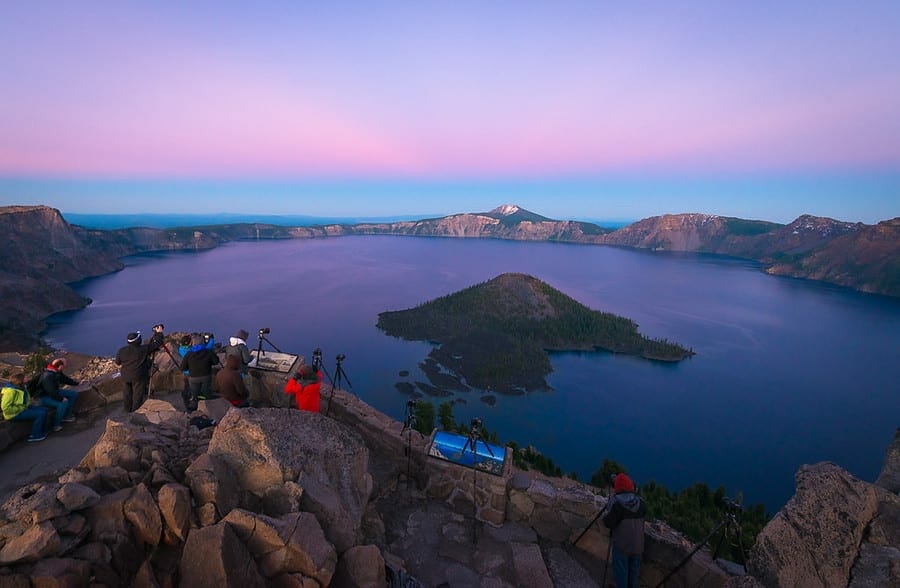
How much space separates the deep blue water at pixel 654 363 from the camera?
3953 centimetres

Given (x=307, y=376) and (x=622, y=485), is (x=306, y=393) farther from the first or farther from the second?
(x=622, y=485)

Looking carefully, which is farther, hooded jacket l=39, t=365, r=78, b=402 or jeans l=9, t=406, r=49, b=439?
hooded jacket l=39, t=365, r=78, b=402

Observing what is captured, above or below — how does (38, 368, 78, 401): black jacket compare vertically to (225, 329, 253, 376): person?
below

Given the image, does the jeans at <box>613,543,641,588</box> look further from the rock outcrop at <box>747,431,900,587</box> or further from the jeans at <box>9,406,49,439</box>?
the jeans at <box>9,406,49,439</box>

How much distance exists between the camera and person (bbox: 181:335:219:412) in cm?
903

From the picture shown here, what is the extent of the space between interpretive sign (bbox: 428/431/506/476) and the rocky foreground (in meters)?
0.21

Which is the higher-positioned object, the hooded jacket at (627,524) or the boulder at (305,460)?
the boulder at (305,460)

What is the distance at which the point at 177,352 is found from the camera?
1172cm

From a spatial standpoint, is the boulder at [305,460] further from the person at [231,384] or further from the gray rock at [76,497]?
the person at [231,384]

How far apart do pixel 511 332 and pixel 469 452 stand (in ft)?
205

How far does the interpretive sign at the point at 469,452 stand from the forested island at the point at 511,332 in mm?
42292

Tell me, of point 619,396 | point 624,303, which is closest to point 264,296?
point 619,396

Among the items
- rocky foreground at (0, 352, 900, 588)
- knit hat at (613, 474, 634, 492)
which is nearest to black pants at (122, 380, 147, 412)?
rocky foreground at (0, 352, 900, 588)

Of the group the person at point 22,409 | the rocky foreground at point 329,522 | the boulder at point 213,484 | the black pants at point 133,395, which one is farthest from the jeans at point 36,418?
the boulder at point 213,484
